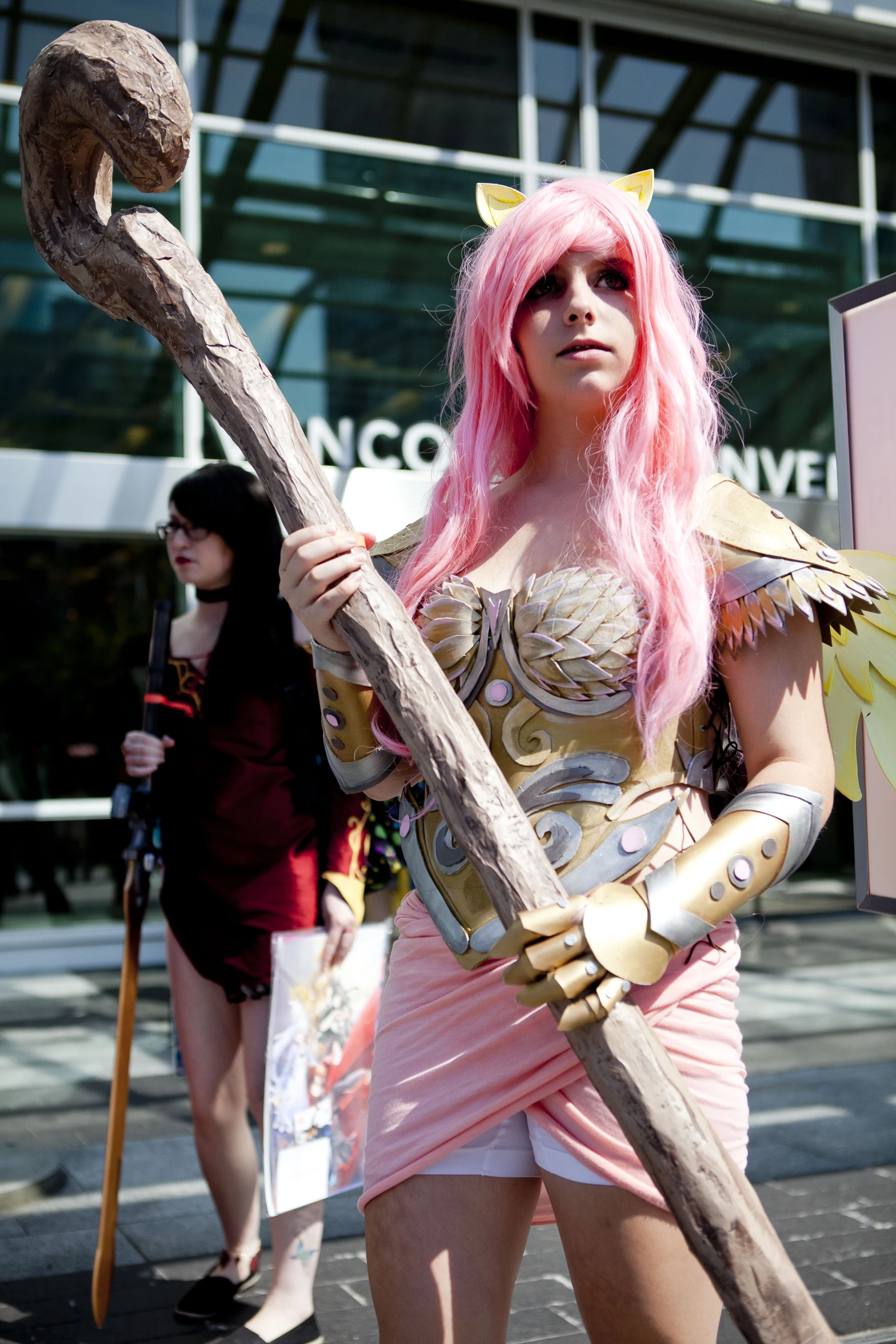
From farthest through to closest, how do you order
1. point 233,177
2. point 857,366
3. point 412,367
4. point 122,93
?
point 412,367 → point 233,177 → point 857,366 → point 122,93

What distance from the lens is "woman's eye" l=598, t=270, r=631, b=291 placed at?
5.51ft

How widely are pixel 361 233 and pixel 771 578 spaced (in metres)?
7.48

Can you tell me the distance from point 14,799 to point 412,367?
12.4 feet

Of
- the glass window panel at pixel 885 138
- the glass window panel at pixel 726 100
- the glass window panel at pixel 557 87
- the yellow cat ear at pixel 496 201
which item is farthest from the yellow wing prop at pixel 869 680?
the glass window panel at pixel 885 138

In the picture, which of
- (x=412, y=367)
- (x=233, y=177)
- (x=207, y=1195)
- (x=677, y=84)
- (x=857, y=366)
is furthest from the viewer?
(x=677, y=84)

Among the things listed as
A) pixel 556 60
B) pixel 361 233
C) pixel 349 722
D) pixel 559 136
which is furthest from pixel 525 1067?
pixel 556 60

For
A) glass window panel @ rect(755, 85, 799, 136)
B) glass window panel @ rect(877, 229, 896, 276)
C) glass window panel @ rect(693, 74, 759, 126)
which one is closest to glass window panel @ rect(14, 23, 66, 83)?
glass window panel @ rect(693, 74, 759, 126)

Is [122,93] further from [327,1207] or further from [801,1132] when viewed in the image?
[801,1132]

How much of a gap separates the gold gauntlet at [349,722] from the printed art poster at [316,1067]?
1.35m

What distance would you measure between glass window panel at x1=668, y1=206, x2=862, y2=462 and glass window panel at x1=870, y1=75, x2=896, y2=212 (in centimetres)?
57

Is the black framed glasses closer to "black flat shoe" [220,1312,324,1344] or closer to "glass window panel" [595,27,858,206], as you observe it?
"black flat shoe" [220,1312,324,1344]

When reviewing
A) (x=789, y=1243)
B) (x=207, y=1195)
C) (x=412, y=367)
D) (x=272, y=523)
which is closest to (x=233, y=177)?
(x=412, y=367)

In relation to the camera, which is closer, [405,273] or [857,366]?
[857,366]

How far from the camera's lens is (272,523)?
337 centimetres
